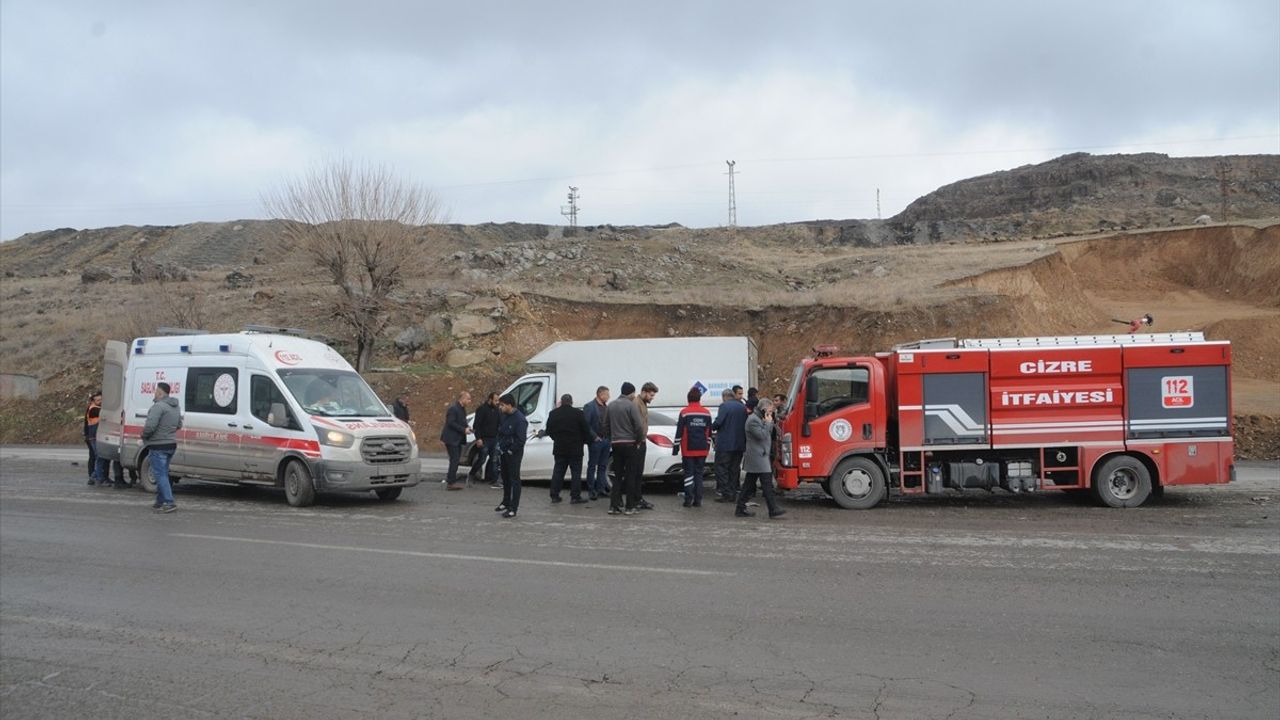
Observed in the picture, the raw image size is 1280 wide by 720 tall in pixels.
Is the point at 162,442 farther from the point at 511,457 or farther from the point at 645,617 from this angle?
the point at 645,617

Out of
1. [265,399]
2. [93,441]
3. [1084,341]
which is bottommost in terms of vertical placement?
[93,441]

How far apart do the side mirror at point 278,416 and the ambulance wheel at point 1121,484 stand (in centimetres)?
1188

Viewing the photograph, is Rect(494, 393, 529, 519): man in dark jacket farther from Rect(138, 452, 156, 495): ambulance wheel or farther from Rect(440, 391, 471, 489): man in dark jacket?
Rect(138, 452, 156, 495): ambulance wheel

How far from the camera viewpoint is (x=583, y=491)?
648 inches

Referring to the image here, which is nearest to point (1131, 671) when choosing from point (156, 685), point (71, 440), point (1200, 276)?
point (156, 685)

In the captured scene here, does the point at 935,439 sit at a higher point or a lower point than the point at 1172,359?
lower

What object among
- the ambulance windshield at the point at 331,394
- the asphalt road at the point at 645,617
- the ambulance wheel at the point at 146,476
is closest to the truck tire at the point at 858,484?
the asphalt road at the point at 645,617

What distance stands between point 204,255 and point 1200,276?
7278 cm

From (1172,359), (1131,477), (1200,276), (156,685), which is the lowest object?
(156,685)

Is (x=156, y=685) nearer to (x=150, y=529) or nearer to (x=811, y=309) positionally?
(x=150, y=529)

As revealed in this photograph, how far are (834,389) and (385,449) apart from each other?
22.1ft

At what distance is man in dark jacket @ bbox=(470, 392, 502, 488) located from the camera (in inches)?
639

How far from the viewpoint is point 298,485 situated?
13.8m

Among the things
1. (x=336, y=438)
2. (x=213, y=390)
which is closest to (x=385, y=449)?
(x=336, y=438)
